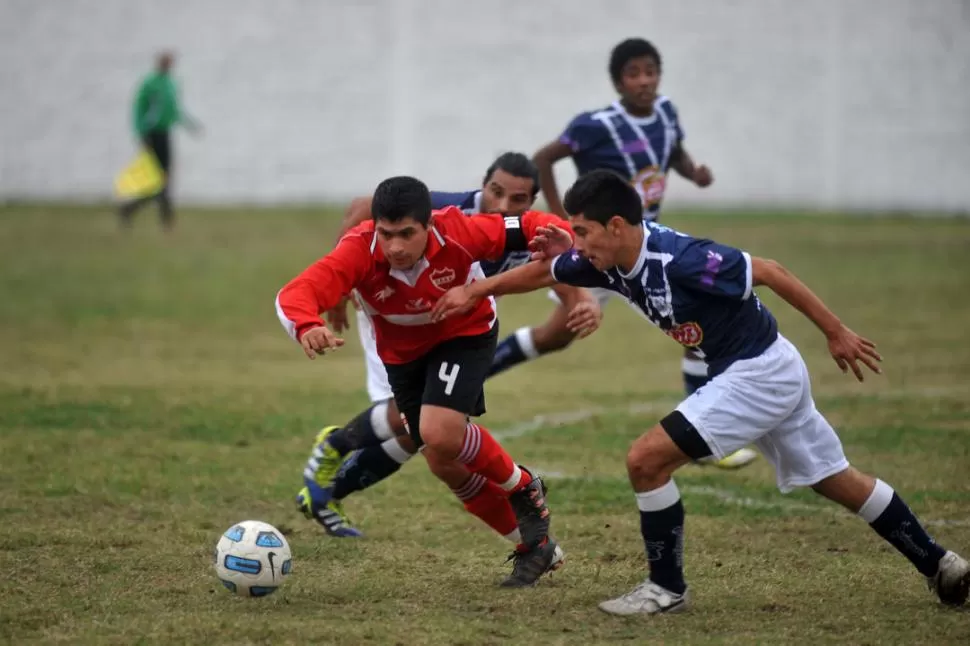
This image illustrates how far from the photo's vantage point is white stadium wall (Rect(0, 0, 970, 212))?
24.8 metres

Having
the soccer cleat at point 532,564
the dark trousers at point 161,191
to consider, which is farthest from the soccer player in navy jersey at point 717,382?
the dark trousers at point 161,191

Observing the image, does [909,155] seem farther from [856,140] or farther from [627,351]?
[627,351]

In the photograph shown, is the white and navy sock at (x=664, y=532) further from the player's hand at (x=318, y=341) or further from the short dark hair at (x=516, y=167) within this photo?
the short dark hair at (x=516, y=167)

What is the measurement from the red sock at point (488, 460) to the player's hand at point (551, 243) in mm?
779

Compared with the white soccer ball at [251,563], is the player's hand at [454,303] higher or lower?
higher

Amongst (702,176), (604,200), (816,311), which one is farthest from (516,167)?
(702,176)

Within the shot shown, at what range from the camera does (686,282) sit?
511 centimetres

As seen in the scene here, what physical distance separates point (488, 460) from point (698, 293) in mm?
1192

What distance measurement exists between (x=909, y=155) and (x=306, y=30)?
36.1ft

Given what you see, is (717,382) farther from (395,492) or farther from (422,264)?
(395,492)

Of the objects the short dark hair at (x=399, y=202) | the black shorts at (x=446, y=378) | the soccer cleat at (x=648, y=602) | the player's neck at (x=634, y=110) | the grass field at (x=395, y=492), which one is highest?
the player's neck at (x=634, y=110)

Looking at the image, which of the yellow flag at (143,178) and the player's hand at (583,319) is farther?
the yellow flag at (143,178)

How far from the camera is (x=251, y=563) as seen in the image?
206 inches

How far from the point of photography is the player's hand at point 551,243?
18.3 ft
